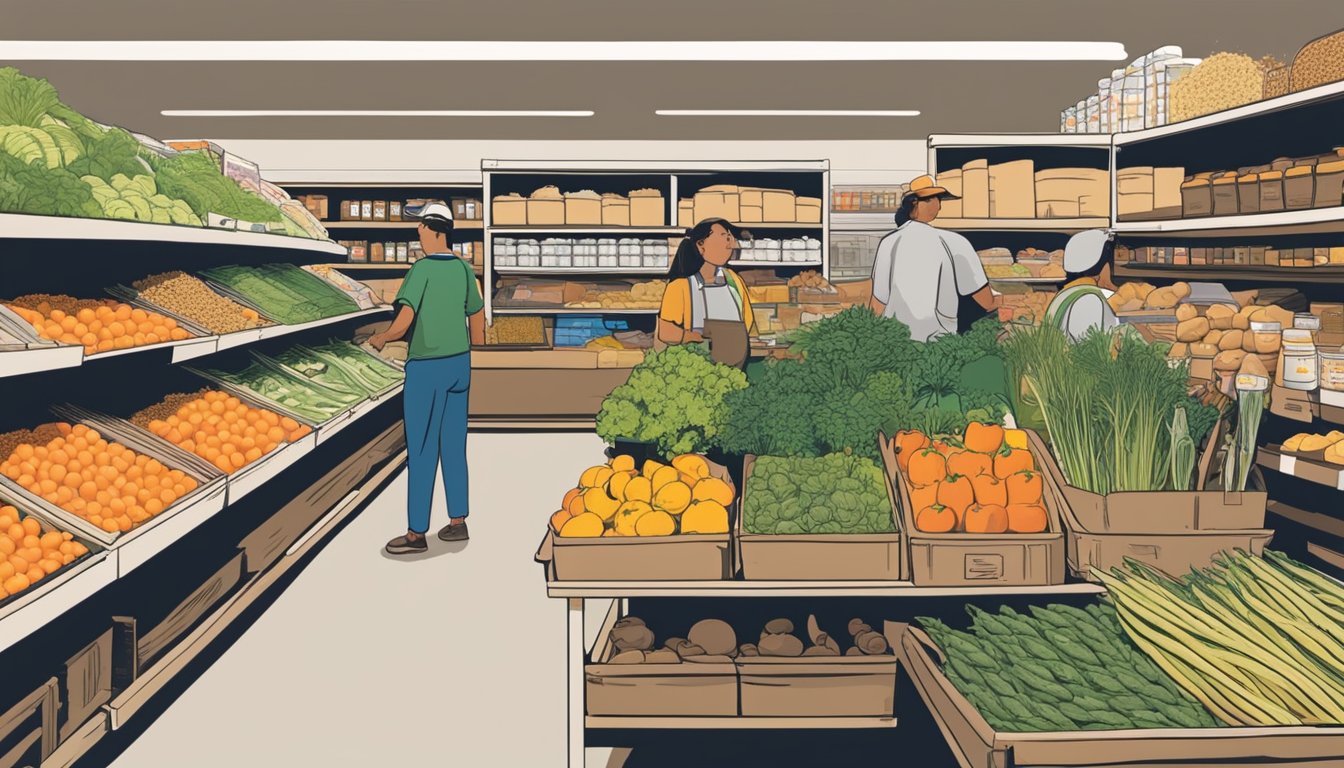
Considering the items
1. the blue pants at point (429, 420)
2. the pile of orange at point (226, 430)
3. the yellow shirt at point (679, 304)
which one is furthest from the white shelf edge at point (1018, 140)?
the pile of orange at point (226, 430)

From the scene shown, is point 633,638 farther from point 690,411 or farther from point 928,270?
point 928,270

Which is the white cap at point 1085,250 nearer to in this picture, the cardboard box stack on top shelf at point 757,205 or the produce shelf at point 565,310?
the cardboard box stack on top shelf at point 757,205

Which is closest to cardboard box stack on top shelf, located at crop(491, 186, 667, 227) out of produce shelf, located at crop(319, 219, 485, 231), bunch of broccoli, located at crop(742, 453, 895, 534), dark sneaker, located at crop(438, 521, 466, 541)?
produce shelf, located at crop(319, 219, 485, 231)

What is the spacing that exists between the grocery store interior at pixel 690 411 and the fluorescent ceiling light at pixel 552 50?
0.05 meters

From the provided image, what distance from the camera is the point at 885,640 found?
2.65 metres

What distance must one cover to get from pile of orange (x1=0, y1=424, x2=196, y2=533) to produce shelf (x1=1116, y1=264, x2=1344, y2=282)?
18.5 ft

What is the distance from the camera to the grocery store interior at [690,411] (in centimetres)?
232

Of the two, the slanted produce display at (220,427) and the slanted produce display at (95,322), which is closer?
the slanted produce display at (95,322)

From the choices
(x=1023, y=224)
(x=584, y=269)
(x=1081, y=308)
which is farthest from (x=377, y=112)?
(x=1081, y=308)

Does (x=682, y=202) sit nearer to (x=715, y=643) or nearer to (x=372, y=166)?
(x=372, y=166)

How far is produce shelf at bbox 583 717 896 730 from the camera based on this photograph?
242 cm

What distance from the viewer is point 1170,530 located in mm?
2322

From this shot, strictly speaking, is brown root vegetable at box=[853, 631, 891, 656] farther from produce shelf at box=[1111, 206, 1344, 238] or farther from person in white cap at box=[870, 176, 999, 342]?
produce shelf at box=[1111, 206, 1344, 238]

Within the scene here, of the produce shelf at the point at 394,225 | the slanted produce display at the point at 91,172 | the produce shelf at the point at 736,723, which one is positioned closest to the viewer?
the produce shelf at the point at 736,723
